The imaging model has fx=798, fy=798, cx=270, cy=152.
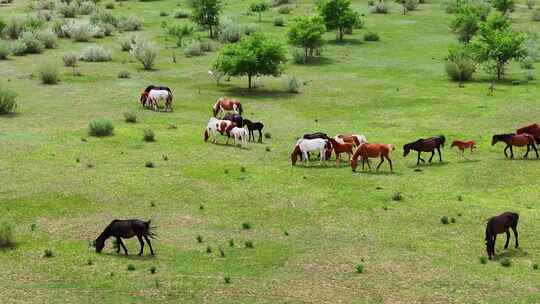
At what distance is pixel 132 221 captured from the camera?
74.6ft

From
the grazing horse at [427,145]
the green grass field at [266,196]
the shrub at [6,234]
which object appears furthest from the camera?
the grazing horse at [427,145]

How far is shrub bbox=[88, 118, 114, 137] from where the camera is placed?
126 ft

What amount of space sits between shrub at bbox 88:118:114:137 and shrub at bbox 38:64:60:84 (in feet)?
46.2

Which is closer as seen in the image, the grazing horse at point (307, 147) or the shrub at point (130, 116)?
the grazing horse at point (307, 147)

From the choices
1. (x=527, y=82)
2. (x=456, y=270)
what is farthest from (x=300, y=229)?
(x=527, y=82)

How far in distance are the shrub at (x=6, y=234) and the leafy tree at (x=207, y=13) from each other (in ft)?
161

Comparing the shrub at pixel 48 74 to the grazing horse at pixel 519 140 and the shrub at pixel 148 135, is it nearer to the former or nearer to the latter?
the shrub at pixel 148 135

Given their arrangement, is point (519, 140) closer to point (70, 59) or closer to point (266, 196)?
point (266, 196)

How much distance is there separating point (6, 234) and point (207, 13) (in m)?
50.8

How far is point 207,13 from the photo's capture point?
Answer: 7200 cm

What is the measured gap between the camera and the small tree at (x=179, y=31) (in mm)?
68188

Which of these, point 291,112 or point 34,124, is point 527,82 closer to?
point 291,112

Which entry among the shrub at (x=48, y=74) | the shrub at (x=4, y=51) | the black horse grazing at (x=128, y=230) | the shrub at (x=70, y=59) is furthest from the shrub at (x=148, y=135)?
the shrub at (x=4, y=51)

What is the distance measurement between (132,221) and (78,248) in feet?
6.74
